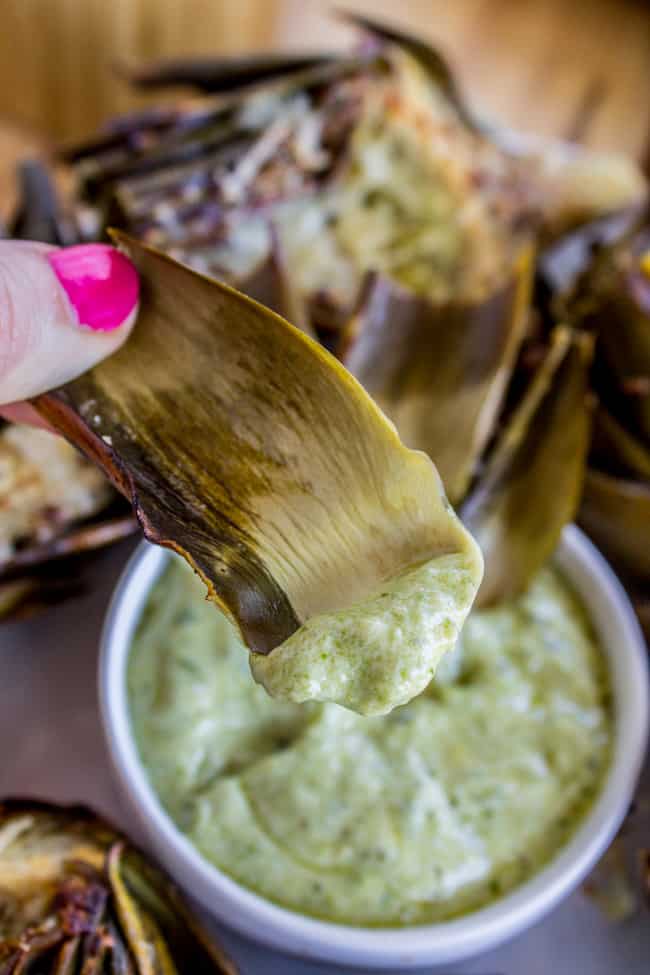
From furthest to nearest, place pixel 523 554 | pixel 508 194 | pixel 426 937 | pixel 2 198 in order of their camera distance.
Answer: pixel 2 198 → pixel 508 194 → pixel 523 554 → pixel 426 937

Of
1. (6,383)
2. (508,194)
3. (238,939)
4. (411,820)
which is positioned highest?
(6,383)

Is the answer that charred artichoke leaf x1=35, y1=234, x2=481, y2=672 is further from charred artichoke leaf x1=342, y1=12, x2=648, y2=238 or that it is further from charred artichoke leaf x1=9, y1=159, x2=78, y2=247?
charred artichoke leaf x1=342, y1=12, x2=648, y2=238

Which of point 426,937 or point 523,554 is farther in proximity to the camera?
point 523,554

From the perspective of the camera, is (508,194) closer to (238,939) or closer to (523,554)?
(523,554)

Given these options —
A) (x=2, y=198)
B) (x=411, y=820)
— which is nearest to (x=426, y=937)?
(x=411, y=820)

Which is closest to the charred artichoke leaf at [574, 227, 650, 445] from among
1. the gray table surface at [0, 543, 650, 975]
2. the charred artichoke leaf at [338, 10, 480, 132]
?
the charred artichoke leaf at [338, 10, 480, 132]

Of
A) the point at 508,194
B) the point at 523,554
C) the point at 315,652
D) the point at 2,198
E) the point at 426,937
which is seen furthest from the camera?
the point at 2,198
